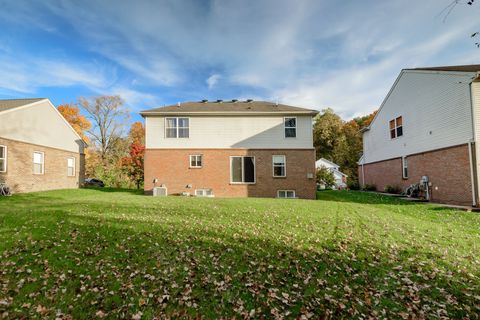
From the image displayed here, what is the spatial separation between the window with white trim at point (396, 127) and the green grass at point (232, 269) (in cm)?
1207

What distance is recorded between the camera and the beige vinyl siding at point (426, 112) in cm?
1203

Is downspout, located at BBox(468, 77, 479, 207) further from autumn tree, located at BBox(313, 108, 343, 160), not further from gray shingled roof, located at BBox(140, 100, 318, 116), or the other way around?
autumn tree, located at BBox(313, 108, 343, 160)

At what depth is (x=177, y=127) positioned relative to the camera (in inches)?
655

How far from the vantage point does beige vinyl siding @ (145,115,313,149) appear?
16.5 meters

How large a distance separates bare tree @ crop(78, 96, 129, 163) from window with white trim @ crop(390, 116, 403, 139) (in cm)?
3809

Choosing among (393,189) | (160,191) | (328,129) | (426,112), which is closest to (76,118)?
(160,191)

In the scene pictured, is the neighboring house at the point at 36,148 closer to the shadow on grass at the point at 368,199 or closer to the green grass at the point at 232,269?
the green grass at the point at 232,269

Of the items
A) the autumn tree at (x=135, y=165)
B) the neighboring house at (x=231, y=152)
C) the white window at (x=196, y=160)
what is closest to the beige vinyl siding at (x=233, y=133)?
the neighboring house at (x=231, y=152)

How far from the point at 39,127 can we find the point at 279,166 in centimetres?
1762

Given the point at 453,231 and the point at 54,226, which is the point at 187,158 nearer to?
the point at 54,226

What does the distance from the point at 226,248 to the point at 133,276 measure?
1.99m

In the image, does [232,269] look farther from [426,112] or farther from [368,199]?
[426,112]

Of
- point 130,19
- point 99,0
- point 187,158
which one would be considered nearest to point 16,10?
point 99,0

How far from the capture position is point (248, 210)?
9.37m
